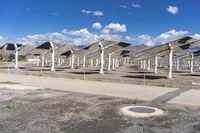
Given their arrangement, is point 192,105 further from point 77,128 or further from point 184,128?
point 77,128

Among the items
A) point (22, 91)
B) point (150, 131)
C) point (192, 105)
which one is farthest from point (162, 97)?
point (22, 91)

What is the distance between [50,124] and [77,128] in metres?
1.03

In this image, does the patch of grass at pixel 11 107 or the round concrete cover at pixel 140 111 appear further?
the patch of grass at pixel 11 107

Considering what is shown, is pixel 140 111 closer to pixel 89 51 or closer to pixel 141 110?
pixel 141 110

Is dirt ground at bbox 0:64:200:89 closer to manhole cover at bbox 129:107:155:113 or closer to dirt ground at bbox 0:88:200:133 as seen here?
dirt ground at bbox 0:88:200:133

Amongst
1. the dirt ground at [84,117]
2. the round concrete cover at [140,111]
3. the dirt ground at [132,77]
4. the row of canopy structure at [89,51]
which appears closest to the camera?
the dirt ground at [84,117]

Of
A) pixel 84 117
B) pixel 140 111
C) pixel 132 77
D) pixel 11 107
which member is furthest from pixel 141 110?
pixel 132 77

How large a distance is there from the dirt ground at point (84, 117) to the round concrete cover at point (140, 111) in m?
0.35

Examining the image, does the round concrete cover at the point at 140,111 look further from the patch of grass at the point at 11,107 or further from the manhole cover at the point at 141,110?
the patch of grass at the point at 11,107

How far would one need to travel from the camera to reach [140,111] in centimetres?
1160

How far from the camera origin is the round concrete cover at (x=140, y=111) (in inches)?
428

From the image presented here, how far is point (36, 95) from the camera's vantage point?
1562 centimetres

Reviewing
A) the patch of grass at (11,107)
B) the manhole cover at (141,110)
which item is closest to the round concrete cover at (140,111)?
the manhole cover at (141,110)

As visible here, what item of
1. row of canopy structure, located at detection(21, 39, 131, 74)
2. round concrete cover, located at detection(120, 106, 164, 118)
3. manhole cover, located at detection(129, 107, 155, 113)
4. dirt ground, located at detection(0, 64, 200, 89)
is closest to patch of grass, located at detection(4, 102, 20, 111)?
round concrete cover, located at detection(120, 106, 164, 118)
